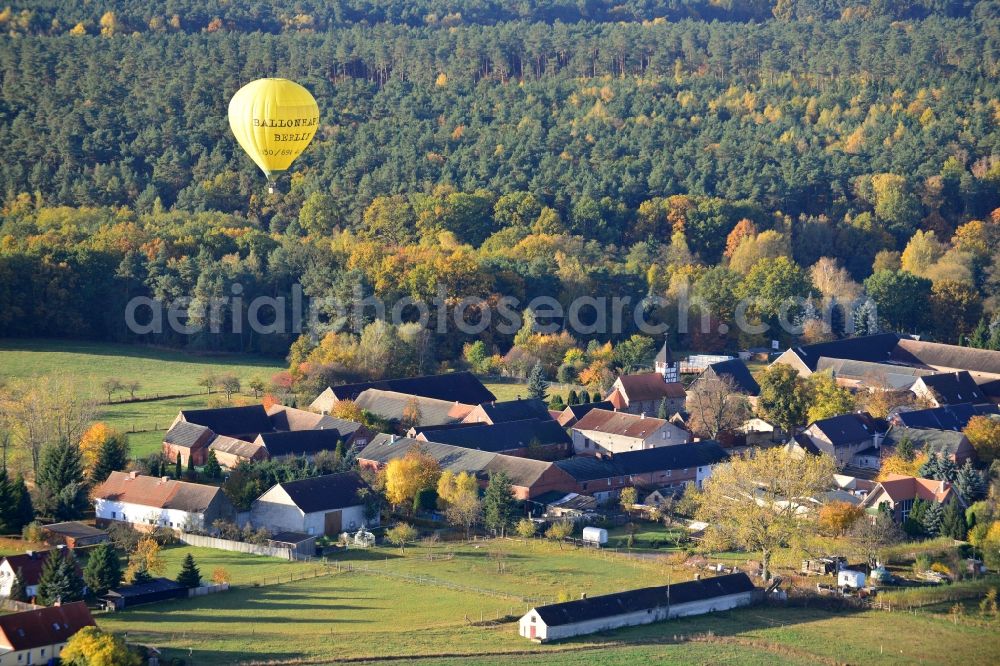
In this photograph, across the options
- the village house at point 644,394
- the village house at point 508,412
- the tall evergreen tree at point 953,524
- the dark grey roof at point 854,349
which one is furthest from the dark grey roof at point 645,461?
the dark grey roof at point 854,349

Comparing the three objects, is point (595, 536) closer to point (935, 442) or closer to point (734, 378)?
point (935, 442)

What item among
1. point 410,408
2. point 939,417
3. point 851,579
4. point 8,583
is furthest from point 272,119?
point 851,579

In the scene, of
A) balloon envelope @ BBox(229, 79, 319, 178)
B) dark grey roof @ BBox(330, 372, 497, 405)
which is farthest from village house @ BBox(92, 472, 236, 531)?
balloon envelope @ BBox(229, 79, 319, 178)

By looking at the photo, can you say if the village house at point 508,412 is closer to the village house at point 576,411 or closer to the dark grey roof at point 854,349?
the village house at point 576,411

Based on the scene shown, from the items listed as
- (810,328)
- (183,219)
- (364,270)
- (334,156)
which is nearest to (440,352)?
(364,270)

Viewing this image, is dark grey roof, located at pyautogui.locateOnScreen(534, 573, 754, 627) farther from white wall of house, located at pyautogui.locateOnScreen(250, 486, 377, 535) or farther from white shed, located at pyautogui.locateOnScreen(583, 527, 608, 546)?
white wall of house, located at pyautogui.locateOnScreen(250, 486, 377, 535)
